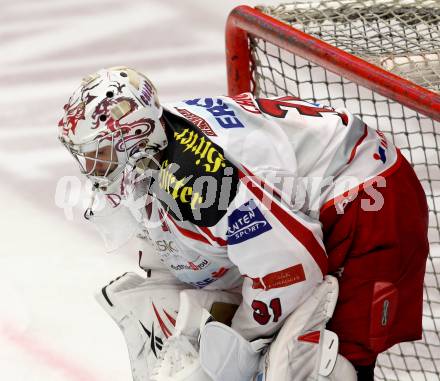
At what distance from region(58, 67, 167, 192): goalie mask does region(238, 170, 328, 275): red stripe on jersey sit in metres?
0.24

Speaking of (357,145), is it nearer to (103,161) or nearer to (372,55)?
(372,55)

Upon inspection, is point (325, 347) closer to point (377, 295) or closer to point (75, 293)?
point (377, 295)

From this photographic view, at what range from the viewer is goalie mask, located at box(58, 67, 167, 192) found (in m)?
2.11

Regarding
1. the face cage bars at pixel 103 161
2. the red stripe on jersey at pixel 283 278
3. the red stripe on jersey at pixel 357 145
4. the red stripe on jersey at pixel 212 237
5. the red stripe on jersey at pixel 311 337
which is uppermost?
the face cage bars at pixel 103 161

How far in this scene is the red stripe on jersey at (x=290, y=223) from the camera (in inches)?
81.0

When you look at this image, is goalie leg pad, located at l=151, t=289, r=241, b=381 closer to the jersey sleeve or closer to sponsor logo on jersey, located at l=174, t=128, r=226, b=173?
the jersey sleeve

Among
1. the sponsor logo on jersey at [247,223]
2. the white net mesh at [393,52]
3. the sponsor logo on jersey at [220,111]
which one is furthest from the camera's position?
the white net mesh at [393,52]

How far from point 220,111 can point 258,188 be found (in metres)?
0.24

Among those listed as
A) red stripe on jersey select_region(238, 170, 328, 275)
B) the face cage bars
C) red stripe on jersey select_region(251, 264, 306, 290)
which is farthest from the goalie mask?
red stripe on jersey select_region(251, 264, 306, 290)

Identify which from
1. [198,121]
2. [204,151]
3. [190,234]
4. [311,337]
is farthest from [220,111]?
[311,337]

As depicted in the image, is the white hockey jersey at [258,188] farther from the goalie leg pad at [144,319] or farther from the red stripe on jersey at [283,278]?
the goalie leg pad at [144,319]

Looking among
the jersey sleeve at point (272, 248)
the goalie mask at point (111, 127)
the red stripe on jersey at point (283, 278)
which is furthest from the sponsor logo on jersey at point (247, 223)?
the goalie mask at point (111, 127)

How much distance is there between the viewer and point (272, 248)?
2078 millimetres

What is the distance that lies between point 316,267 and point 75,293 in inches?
44.1
